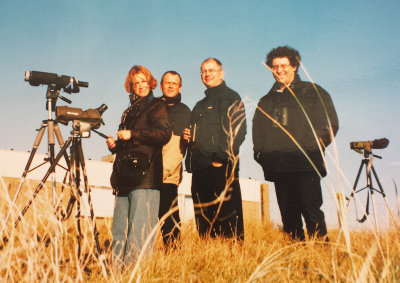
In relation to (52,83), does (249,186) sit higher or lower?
lower

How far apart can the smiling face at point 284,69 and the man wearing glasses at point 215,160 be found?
1.57ft

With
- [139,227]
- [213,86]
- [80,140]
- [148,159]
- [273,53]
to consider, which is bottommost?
[139,227]

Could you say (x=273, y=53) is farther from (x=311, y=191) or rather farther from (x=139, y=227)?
(x=139, y=227)

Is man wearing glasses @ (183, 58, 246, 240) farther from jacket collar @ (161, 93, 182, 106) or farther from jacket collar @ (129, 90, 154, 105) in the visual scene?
jacket collar @ (129, 90, 154, 105)

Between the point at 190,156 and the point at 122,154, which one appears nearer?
the point at 122,154

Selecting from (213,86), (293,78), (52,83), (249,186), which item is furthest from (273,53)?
(249,186)

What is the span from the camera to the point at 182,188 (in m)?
11.9

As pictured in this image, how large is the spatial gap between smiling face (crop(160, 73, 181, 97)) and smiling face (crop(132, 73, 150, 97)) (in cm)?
43

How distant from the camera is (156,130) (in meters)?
2.84

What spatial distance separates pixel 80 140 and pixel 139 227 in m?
1.14

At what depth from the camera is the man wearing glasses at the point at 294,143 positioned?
2957 mm

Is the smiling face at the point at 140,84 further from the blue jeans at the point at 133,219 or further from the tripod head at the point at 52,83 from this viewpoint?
the blue jeans at the point at 133,219

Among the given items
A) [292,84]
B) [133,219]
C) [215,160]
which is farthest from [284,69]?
[133,219]

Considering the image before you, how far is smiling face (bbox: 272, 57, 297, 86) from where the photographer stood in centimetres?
323
